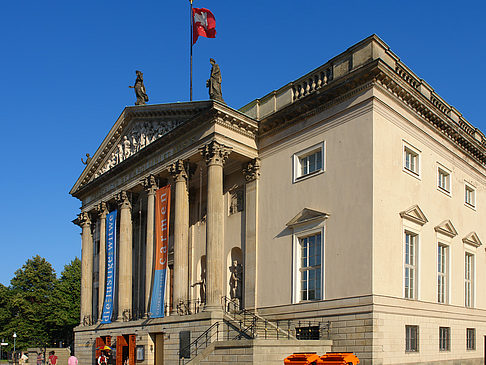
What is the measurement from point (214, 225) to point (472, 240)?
13.9 meters

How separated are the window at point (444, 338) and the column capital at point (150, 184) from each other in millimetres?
17491

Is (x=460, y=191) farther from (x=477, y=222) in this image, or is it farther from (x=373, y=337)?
(x=373, y=337)

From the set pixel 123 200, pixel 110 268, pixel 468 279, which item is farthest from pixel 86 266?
pixel 468 279

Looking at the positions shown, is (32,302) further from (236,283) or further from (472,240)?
(472,240)

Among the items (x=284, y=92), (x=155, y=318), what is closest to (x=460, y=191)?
(x=284, y=92)

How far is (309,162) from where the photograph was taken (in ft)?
85.6

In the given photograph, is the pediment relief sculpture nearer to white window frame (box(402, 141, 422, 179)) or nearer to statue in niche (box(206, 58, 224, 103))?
statue in niche (box(206, 58, 224, 103))

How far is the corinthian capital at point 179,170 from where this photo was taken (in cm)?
2948

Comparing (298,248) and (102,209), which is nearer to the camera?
(298,248)

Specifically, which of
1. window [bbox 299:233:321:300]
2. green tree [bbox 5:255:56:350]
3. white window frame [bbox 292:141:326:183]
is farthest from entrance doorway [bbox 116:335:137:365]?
green tree [bbox 5:255:56:350]

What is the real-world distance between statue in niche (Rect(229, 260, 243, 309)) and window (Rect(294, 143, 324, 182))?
259 inches

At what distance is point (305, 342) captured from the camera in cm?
2109

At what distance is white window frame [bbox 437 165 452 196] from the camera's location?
26594 millimetres

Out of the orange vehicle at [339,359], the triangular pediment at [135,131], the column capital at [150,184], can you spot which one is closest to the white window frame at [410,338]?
the orange vehicle at [339,359]
